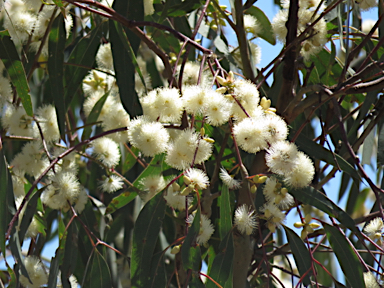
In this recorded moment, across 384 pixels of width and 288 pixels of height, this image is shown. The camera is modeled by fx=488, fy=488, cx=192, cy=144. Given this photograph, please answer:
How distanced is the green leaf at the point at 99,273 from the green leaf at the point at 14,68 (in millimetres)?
396

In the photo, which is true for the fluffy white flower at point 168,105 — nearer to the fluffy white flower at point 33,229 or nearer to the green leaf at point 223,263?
the green leaf at point 223,263

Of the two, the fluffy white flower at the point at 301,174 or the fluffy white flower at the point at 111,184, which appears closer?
the fluffy white flower at the point at 301,174

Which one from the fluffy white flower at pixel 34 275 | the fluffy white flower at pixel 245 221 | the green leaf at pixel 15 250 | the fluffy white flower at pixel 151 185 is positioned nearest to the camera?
the fluffy white flower at pixel 245 221

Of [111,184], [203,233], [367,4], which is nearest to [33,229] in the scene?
[111,184]

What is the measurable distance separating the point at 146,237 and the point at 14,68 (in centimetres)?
53

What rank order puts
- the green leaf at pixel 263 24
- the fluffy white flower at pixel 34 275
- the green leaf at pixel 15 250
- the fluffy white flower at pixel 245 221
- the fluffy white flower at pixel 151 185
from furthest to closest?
the green leaf at pixel 263 24 < the fluffy white flower at pixel 34 275 < the fluffy white flower at pixel 151 185 < the green leaf at pixel 15 250 < the fluffy white flower at pixel 245 221

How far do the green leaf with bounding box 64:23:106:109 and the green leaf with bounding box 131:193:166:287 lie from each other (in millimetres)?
476

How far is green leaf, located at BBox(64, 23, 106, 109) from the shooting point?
55.3 inches

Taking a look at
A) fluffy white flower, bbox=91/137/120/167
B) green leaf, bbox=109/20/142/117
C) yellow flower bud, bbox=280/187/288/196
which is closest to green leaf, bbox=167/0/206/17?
green leaf, bbox=109/20/142/117

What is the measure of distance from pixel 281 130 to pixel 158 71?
2.72ft

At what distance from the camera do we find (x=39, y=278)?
129cm

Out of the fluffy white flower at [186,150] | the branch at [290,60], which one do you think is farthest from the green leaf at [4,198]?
the branch at [290,60]

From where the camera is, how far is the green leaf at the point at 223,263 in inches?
39.9

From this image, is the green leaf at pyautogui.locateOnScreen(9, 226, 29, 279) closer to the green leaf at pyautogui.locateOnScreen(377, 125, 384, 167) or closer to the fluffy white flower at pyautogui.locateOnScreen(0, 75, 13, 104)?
the fluffy white flower at pyautogui.locateOnScreen(0, 75, 13, 104)
